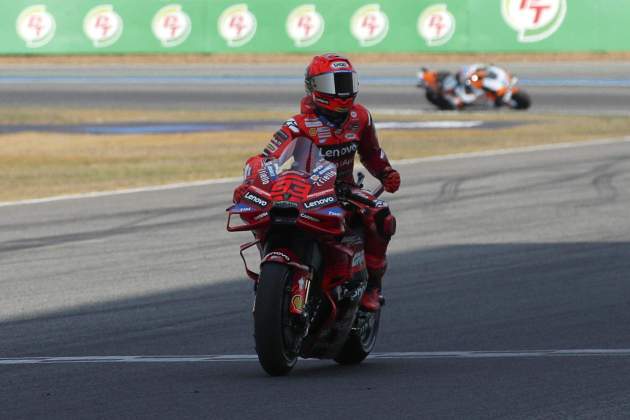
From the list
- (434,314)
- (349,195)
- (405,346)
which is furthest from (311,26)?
(349,195)

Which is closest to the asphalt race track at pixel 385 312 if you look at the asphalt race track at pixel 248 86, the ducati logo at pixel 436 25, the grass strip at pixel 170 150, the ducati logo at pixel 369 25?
the grass strip at pixel 170 150

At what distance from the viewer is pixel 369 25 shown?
38.5 metres

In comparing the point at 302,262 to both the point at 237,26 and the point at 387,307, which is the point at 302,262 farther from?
the point at 237,26

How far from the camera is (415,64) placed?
39.6 metres

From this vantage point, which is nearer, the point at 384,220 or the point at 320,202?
the point at 320,202

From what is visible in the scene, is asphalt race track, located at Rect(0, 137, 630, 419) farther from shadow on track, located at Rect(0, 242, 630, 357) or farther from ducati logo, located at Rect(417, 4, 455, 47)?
ducati logo, located at Rect(417, 4, 455, 47)

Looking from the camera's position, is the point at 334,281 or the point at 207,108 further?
the point at 207,108

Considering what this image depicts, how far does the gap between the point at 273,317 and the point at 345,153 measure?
1277 mm

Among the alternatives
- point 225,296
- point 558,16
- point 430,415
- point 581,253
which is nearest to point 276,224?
point 430,415

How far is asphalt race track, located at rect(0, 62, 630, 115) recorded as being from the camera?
30906 millimetres

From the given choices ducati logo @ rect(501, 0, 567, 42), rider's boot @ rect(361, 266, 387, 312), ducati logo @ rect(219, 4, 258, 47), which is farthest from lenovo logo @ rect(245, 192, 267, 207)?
ducati logo @ rect(219, 4, 258, 47)

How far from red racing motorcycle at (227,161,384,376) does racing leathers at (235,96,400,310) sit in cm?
9

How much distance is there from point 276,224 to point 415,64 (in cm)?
3324

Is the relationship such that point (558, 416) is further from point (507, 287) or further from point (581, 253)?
point (581, 253)
